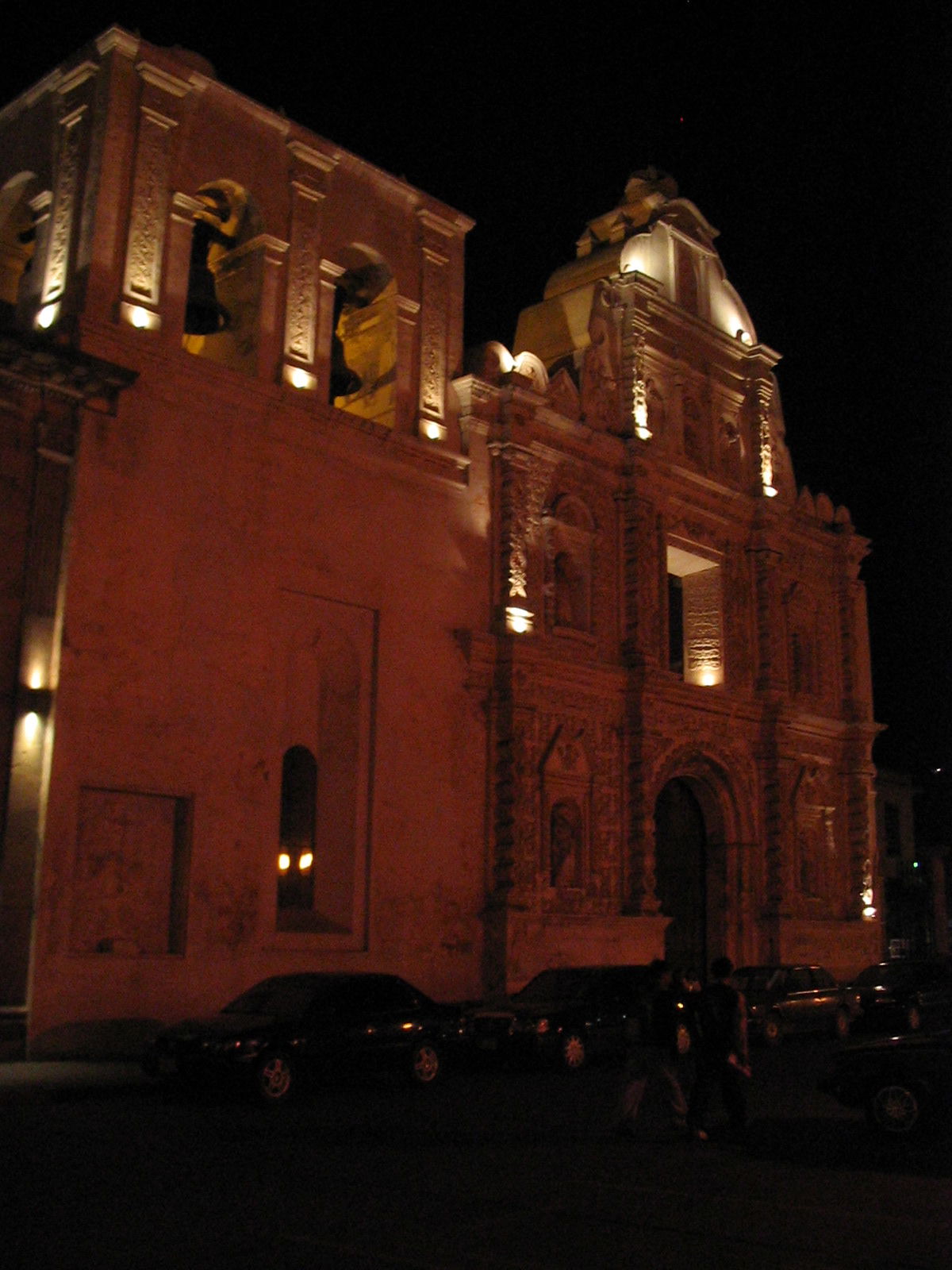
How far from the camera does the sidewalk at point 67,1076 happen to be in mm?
14562

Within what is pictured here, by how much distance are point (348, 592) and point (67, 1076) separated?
982 cm

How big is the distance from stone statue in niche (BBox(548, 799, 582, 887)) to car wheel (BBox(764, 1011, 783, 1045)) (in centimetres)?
512

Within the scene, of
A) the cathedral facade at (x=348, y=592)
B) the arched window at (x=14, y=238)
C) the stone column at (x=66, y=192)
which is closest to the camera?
the cathedral facade at (x=348, y=592)

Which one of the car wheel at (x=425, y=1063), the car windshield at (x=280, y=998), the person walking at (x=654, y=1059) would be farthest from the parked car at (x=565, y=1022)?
the person walking at (x=654, y=1059)

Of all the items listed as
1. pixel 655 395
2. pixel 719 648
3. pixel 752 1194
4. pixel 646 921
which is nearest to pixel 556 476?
pixel 655 395

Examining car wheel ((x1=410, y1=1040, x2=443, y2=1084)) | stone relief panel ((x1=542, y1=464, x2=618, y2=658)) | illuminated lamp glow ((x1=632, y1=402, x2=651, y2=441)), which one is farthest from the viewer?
illuminated lamp glow ((x1=632, y1=402, x2=651, y2=441))

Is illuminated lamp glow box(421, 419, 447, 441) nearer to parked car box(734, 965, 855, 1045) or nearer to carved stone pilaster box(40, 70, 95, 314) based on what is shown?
carved stone pilaster box(40, 70, 95, 314)

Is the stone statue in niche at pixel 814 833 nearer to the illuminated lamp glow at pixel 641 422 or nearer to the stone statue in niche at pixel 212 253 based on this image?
the illuminated lamp glow at pixel 641 422

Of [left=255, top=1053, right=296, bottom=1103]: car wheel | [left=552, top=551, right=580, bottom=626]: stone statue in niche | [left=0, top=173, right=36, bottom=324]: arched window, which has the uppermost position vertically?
[left=0, top=173, right=36, bottom=324]: arched window

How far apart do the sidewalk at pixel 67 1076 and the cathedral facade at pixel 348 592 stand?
0.91 meters

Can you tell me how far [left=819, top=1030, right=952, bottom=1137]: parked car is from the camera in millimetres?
11672

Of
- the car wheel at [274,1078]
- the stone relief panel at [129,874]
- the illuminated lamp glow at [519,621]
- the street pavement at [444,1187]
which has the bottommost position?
the street pavement at [444,1187]

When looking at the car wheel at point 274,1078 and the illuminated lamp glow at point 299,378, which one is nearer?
the car wheel at point 274,1078

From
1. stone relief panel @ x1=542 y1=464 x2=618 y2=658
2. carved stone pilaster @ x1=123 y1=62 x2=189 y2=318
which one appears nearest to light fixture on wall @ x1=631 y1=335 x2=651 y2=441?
stone relief panel @ x1=542 y1=464 x2=618 y2=658
